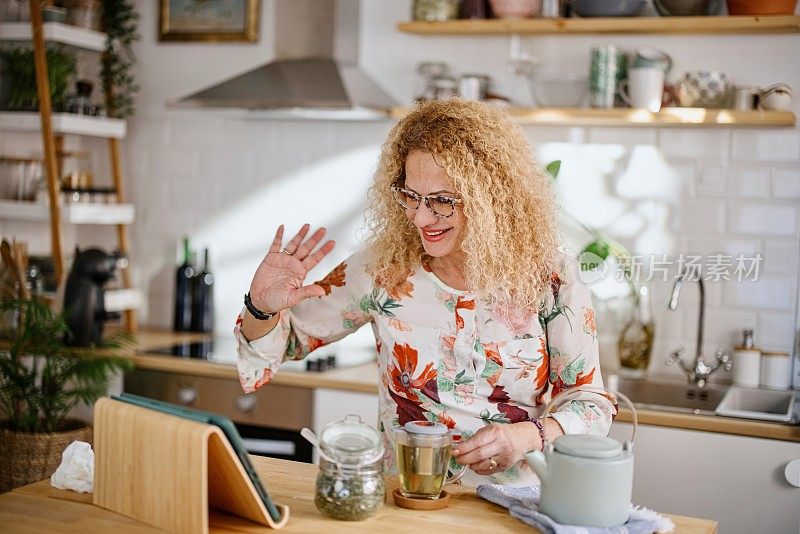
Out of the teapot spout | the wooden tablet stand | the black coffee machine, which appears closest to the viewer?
the wooden tablet stand

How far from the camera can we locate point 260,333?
219 centimetres

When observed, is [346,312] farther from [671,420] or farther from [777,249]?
[777,249]

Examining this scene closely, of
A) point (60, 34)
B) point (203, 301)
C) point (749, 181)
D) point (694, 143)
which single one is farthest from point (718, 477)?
point (60, 34)

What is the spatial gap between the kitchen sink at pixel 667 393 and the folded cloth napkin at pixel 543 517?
1.55 meters

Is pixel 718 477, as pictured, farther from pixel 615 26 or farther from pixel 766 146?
pixel 615 26

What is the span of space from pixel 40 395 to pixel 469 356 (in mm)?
1650

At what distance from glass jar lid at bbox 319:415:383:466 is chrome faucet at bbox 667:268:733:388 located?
181 cm

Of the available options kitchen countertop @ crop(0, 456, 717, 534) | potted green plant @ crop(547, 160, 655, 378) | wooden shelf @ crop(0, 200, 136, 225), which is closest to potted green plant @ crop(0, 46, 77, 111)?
wooden shelf @ crop(0, 200, 136, 225)

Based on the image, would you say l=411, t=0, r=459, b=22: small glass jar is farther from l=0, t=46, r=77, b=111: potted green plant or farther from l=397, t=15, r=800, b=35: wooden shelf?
l=0, t=46, r=77, b=111: potted green plant

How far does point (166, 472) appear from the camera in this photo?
169 cm

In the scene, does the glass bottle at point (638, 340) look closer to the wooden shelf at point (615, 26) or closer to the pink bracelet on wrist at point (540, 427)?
the wooden shelf at point (615, 26)

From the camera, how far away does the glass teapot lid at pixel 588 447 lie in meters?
1.70

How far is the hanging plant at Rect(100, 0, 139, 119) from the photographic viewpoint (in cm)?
420

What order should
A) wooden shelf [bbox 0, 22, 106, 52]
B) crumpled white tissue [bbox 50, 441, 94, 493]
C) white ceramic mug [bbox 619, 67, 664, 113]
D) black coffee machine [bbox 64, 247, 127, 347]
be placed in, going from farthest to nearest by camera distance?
1. wooden shelf [bbox 0, 22, 106, 52]
2. black coffee machine [bbox 64, 247, 127, 347]
3. white ceramic mug [bbox 619, 67, 664, 113]
4. crumpled white tissue [bbox 50, 441, 94, 493]
